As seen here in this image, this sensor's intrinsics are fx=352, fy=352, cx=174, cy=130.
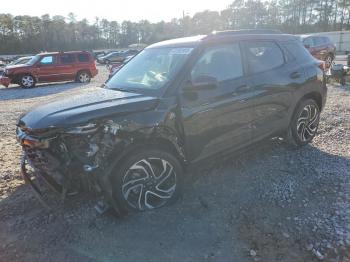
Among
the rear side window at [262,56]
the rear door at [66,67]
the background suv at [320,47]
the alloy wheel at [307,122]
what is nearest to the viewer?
the rear side window at [262,56]

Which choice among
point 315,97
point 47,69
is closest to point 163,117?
point 315,97

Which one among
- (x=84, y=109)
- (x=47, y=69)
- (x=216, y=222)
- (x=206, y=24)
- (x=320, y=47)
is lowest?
(x=216, y=222)

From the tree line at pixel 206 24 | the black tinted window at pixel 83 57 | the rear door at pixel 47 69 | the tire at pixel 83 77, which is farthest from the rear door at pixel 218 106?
the tree line at pixel 206 24

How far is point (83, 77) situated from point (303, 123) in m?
15.7

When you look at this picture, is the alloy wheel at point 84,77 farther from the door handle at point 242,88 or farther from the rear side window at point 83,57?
the door handle at point 242,88

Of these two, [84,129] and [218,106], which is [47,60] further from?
[84,129]

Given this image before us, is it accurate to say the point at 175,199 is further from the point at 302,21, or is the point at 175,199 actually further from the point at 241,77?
the point at 302,21

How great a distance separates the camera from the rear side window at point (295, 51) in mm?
5391

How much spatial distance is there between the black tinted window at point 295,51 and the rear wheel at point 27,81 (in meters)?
15.5

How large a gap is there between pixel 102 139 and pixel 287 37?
358 centimetres

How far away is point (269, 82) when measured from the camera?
4891mm

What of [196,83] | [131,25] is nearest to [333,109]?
[196,83]

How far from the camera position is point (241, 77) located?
15.0 ft

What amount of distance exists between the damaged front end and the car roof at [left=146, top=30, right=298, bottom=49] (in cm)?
165
